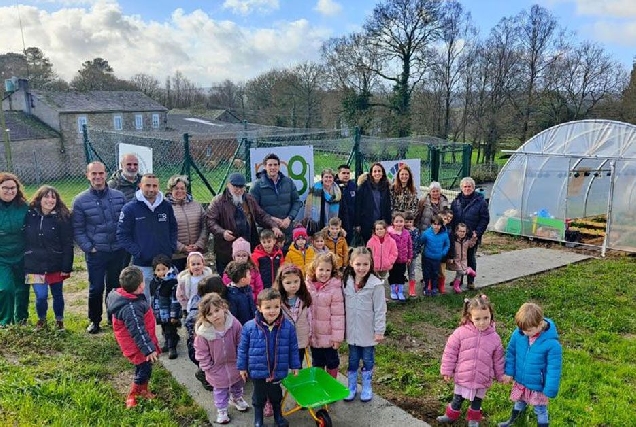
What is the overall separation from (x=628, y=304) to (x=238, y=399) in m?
6.29

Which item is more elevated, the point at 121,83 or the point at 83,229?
Result: the point at 121,83

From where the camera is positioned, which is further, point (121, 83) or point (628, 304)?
point (121, 83)

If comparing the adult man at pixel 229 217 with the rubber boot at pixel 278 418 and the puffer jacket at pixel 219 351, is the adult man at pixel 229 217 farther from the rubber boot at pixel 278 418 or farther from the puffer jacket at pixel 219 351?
the rubber boot at pixel 278 418

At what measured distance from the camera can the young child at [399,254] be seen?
22.3 feet

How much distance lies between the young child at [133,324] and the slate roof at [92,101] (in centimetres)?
3667

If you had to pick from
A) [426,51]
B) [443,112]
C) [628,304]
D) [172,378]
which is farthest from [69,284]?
[443,112]

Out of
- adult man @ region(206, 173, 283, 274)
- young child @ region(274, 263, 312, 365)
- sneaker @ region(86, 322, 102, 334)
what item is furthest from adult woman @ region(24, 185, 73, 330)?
young child @ region(274, 263, 312, 365)

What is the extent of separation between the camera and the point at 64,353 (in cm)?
495

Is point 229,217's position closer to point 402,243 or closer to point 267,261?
point 267,261

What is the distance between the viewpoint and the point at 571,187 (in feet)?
38.1

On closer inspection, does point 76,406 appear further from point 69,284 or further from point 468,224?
point 468,224

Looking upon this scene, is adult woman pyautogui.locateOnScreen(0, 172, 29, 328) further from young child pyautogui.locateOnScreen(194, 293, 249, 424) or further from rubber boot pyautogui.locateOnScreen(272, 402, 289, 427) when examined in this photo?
rubber boot pyautogui.locateOnScreen(272, 402, 289, 427)

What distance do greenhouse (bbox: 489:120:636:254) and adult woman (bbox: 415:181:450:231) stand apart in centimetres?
555

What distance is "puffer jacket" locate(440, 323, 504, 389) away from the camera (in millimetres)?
3678
